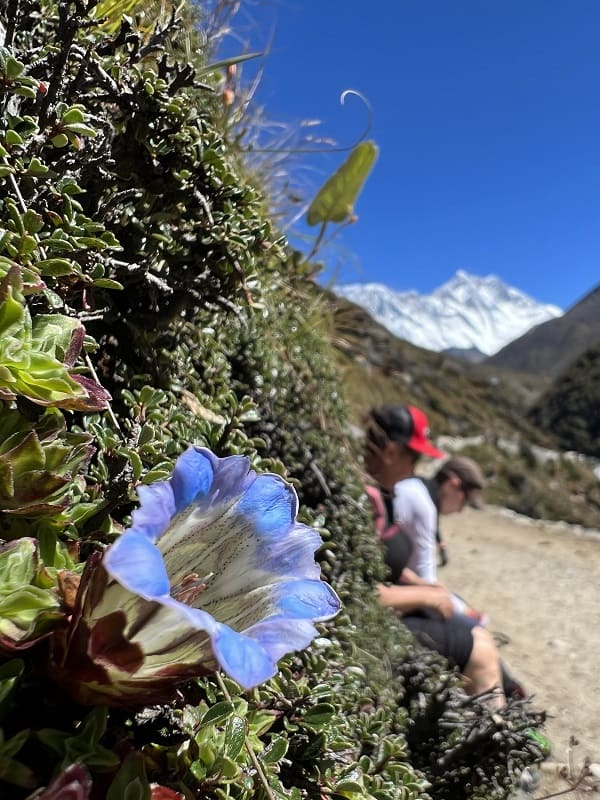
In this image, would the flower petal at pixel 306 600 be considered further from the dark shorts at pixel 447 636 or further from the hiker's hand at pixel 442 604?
the hiker's hand at pixel 442 604

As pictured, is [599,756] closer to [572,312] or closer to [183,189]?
[183,189]

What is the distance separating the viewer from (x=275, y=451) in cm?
199

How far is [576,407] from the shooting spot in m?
27.0

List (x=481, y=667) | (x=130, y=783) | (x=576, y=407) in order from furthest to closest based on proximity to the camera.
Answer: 1. (x=576, y=407)
2. (x=481, y=667)
3. (x=130, y=783)

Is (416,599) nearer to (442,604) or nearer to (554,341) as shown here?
(442,604)

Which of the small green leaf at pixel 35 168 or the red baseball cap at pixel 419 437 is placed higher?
the small green leaf at pixel 35 168

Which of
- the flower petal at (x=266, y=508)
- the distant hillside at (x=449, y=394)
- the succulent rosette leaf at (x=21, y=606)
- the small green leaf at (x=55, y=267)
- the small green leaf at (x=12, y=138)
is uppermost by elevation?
the distant hillside at (x=449, y=394)

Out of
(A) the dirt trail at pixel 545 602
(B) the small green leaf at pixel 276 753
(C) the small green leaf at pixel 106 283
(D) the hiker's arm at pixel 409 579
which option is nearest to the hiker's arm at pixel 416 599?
(D) the hiker's arm at pixel 409 579

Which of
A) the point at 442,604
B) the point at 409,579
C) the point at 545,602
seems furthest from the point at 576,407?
the point at 442,604

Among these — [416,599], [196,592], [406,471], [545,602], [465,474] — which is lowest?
[545,602]

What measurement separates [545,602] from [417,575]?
9.10 ft

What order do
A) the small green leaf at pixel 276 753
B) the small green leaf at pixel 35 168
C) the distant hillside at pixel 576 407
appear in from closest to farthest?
the small green leaf at pixel 276 753
the small green leaf at pixel 35 168
the distant hillside at pixel 576 407

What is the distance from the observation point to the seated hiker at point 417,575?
2.67 meters

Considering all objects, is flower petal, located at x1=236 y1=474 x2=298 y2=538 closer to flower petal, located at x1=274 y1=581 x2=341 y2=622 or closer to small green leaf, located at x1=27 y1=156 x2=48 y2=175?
flower petal, located at x1=274 y1=581 x2=341 y2=622
